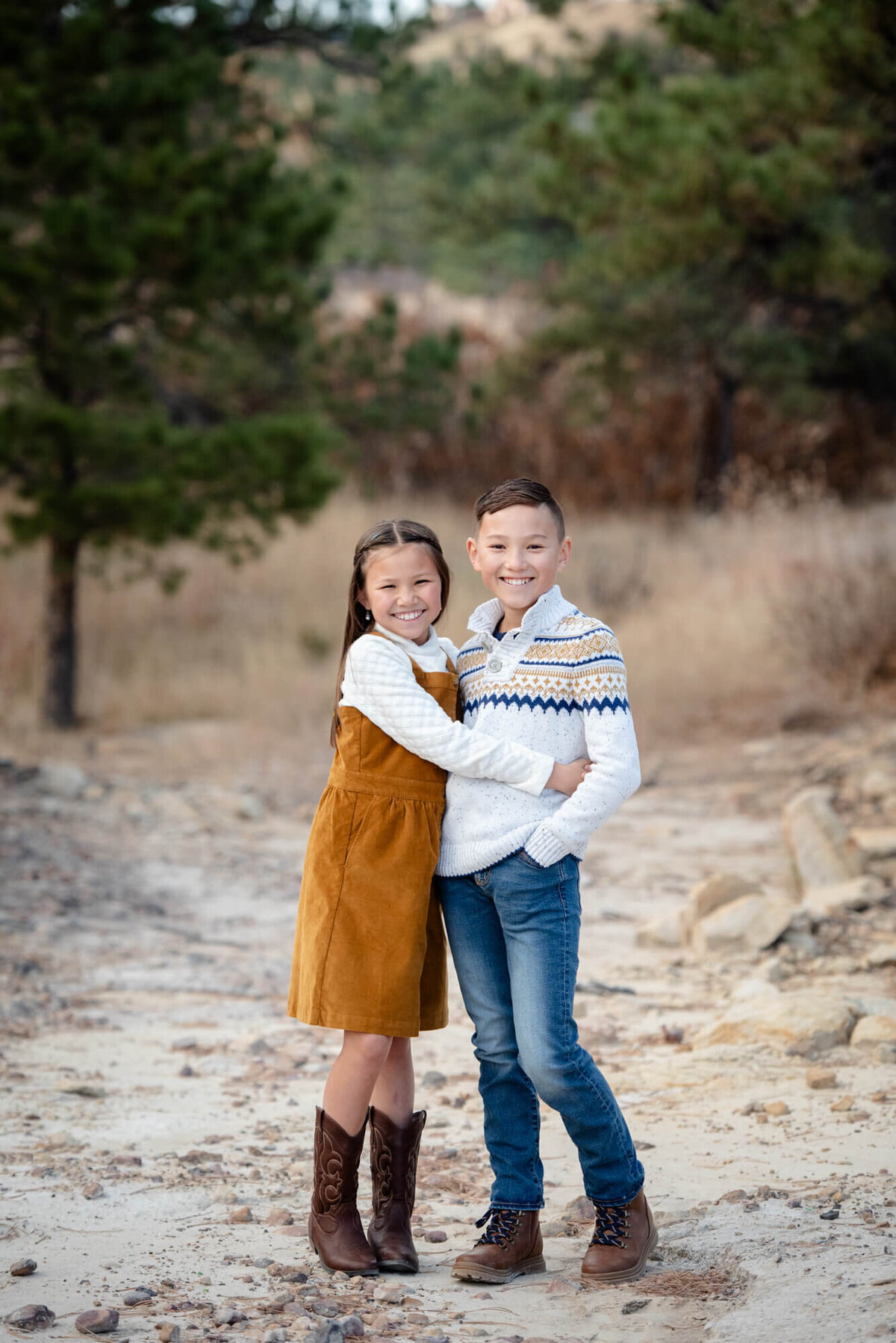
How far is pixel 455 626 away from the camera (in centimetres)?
1194

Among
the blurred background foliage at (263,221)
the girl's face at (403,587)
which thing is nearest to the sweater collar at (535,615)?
the girl's face at (403,587)

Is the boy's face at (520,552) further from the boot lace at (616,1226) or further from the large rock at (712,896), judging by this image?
the large rock at (712,896)

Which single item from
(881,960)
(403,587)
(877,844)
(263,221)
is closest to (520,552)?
(403,587)

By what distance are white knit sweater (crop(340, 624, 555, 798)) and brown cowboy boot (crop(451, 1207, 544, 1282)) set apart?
85 cm

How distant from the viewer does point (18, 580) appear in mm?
12578

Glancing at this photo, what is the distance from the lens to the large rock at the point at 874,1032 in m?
3.91

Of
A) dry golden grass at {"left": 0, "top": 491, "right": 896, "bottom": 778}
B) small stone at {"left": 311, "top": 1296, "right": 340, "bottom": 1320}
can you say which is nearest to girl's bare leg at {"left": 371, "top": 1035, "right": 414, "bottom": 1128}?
small stone at {"left": 311, "top": 1296, "right": 340, "bottom": 1320}

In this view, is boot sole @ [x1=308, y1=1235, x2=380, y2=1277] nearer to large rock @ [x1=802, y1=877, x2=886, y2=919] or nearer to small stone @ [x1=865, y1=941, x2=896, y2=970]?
small stone @ [x1=865, y1=941, x2=896, y2=970]

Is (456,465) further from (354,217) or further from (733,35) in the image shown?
(354,217)

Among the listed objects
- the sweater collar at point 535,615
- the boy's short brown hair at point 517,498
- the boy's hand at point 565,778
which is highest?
the boy's short brown hair at point 517,498

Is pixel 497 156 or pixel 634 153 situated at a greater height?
pixel 497 156

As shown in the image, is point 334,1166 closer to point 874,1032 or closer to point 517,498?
point 517,498

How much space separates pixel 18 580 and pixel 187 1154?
32.6 feet

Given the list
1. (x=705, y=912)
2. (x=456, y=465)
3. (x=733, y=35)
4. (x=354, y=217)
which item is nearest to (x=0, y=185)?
(x=733, y=35)
